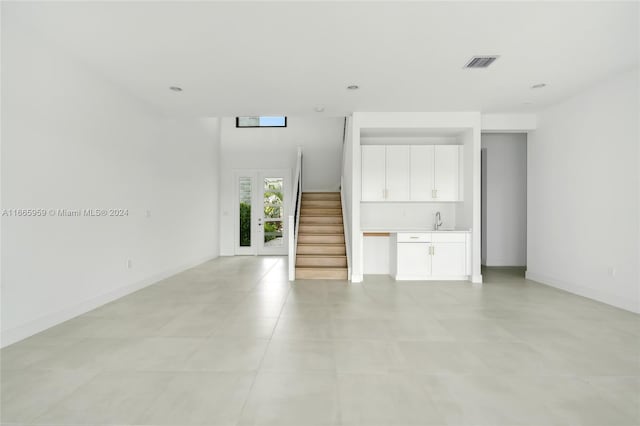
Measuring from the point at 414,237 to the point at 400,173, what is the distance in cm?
130

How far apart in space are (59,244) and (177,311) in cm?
148

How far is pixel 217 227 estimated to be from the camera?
30.6 ft

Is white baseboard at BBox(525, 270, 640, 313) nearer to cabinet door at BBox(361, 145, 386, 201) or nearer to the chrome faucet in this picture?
the chrome faucet

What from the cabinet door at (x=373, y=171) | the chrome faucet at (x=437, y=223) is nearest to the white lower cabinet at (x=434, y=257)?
the chrome faucet at (x=437, y=223)

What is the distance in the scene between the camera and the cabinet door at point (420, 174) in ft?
21.4

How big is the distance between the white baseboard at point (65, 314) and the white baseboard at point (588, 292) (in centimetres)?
675

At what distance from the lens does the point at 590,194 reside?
4934mm

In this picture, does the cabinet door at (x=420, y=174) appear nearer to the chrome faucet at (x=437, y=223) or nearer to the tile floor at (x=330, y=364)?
the chrome faucet at (x=437, y=223)

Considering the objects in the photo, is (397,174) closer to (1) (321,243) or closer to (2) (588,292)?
(1) (321,243)

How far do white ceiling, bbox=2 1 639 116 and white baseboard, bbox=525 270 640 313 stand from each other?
9.64ft

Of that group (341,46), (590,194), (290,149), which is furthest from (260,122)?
(590,194)

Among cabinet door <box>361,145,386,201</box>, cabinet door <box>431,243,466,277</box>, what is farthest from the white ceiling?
cabinet door <box>431,243,466,277</box>

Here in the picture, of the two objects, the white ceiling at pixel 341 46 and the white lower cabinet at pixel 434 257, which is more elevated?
the white ceiling at pixel 341 46

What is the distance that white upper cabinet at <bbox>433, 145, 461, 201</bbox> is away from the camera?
6551 millimetres
